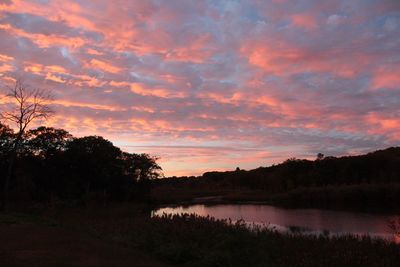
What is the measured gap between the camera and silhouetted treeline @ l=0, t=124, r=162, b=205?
54594 mm

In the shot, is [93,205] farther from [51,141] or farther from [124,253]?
[124,253]

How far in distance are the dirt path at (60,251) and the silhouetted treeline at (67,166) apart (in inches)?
1280

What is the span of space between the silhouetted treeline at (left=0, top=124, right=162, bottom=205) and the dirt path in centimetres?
3252

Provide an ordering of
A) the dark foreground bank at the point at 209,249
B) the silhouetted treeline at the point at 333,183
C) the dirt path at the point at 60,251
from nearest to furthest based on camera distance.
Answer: the dirt path at the point at 60,251 < the dark foreground bank at the point at 209,249 < the silhouetted treeline at the point at 333,183

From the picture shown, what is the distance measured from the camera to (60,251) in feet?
44.4

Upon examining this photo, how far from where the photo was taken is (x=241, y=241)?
45.4 feet

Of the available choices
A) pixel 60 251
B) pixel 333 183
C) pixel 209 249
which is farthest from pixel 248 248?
pixel 333 183

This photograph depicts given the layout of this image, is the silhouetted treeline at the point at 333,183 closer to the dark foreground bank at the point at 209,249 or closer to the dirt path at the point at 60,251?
the dark foreground bank at the point at 209,249

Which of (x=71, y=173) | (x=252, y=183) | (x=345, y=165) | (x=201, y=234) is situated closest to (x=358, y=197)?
(x=345, y=165)

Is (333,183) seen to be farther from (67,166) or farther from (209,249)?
(209,249)

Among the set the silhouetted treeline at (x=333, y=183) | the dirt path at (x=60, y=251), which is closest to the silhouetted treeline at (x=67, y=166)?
the silhouetted treeline at (x=333, y=183)

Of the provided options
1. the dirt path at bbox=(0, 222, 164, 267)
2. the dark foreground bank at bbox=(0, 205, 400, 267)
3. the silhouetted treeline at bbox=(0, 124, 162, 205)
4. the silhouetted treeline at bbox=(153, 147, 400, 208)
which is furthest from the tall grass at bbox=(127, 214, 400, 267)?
the silhouetted treeline at bbox=(153, 147, 400, 208)

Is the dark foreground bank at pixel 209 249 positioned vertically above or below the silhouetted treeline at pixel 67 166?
below

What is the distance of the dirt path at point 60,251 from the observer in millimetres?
11703
